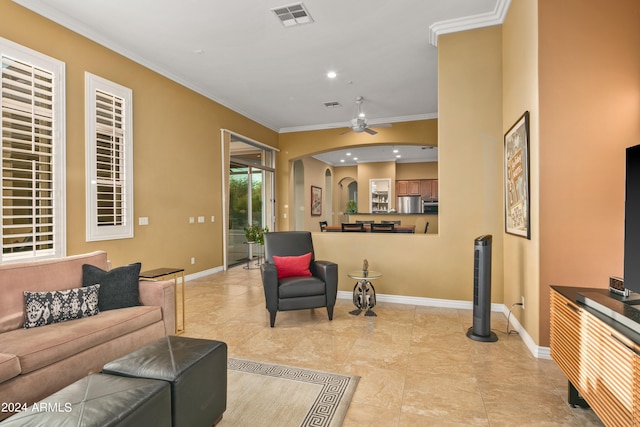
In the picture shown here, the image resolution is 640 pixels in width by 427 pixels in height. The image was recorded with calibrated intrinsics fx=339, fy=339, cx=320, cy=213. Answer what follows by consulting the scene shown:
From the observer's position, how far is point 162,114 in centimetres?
527

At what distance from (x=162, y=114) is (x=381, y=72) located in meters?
3.49

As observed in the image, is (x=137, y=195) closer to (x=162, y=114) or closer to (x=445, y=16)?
(x=162, y=114)

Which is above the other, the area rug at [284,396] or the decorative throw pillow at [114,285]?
the decorative throw pillow at [114,285]

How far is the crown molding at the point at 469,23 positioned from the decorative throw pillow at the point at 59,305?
4.51m

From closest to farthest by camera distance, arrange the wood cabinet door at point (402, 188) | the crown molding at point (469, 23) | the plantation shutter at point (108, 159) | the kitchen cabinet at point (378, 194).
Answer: the crown molding at point (469, 23) → the plantation shutter at point (108, 159) → the kitchen cabinet at point (378, 194) → the wood cabinet door at point (402, 188)

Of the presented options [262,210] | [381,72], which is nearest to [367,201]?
[262,210]

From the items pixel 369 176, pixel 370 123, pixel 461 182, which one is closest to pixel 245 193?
pixel 370 123

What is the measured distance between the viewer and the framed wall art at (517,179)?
2.98 metres

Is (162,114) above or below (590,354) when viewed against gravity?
above

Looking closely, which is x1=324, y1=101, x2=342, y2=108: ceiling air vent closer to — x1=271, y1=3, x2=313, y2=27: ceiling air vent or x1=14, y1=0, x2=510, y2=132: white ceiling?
x1=14, y1=0, x2=510, y2=132: white ceiling

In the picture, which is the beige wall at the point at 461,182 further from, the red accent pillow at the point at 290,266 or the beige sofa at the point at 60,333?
the beige sofa at the point at 60,333

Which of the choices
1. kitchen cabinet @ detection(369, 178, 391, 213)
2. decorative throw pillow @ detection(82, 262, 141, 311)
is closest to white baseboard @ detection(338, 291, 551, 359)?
decorative throw pillow @ detection(82, 262, 141, 311)

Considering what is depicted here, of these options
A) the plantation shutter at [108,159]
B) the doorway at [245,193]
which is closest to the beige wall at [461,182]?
the plantation shutter at [108,159]

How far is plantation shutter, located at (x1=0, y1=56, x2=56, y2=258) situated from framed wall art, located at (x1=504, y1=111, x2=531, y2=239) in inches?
190
